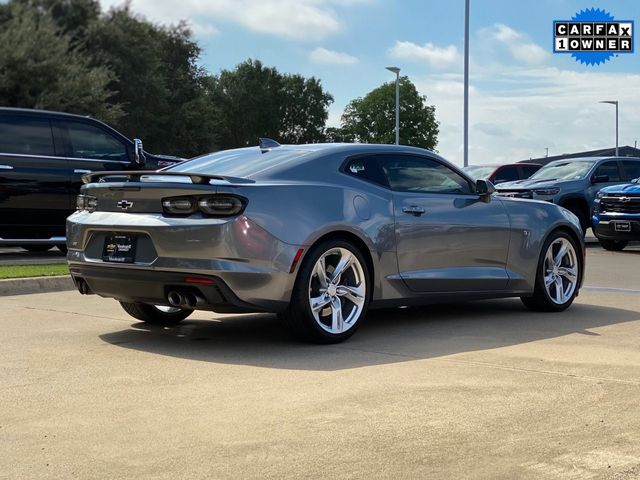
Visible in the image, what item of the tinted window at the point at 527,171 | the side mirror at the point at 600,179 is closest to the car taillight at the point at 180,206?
the side mirror at the point at 600,179

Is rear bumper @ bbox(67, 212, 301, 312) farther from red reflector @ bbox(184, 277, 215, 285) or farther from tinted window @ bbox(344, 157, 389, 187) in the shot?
tinted window @ bbox(344, 157, 389, 187)

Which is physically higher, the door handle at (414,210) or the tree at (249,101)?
the tree at (249,101)

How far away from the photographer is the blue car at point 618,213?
1722cm

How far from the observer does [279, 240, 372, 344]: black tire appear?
649 cm

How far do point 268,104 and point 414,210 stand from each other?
81222 millimetres

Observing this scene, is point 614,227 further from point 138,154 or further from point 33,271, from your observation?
point 33,271

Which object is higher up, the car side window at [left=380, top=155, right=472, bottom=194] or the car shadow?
the car side window at [left=380, top=155, right=472, bottom=194]

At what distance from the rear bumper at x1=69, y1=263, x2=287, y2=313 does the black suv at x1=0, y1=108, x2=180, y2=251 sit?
6377 mm

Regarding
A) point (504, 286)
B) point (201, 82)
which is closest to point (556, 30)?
point (504, 286)

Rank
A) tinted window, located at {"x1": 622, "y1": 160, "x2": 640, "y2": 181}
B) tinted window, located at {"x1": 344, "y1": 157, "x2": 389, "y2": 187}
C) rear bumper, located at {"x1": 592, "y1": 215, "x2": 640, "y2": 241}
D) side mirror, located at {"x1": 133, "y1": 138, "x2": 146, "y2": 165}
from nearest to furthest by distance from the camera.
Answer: tinted window, located at {"x1": 344, "y1": 157, "x2": 389, "y2": 187}, side mirror, located at {"x1": 133, "y1": 138, "x2": 146, "y2": 165}, rear bumper, located at {"x1": 592, "y1": 215, "x2": 640, "y2": 241}, tinted window, located at {"x1": 622, "y1": 160, "x2": 640, "y2": 181}

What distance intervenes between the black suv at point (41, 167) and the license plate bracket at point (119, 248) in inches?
256

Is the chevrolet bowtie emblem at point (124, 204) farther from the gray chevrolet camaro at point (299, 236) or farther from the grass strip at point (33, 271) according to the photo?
the grass strip at point (33, 271)

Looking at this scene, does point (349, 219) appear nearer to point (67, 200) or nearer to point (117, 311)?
point (117, 311)

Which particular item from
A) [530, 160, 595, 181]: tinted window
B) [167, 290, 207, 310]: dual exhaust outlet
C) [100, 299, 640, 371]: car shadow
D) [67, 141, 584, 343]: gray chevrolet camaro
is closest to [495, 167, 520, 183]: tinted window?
[530, 160, 595, 181]: tinted window
